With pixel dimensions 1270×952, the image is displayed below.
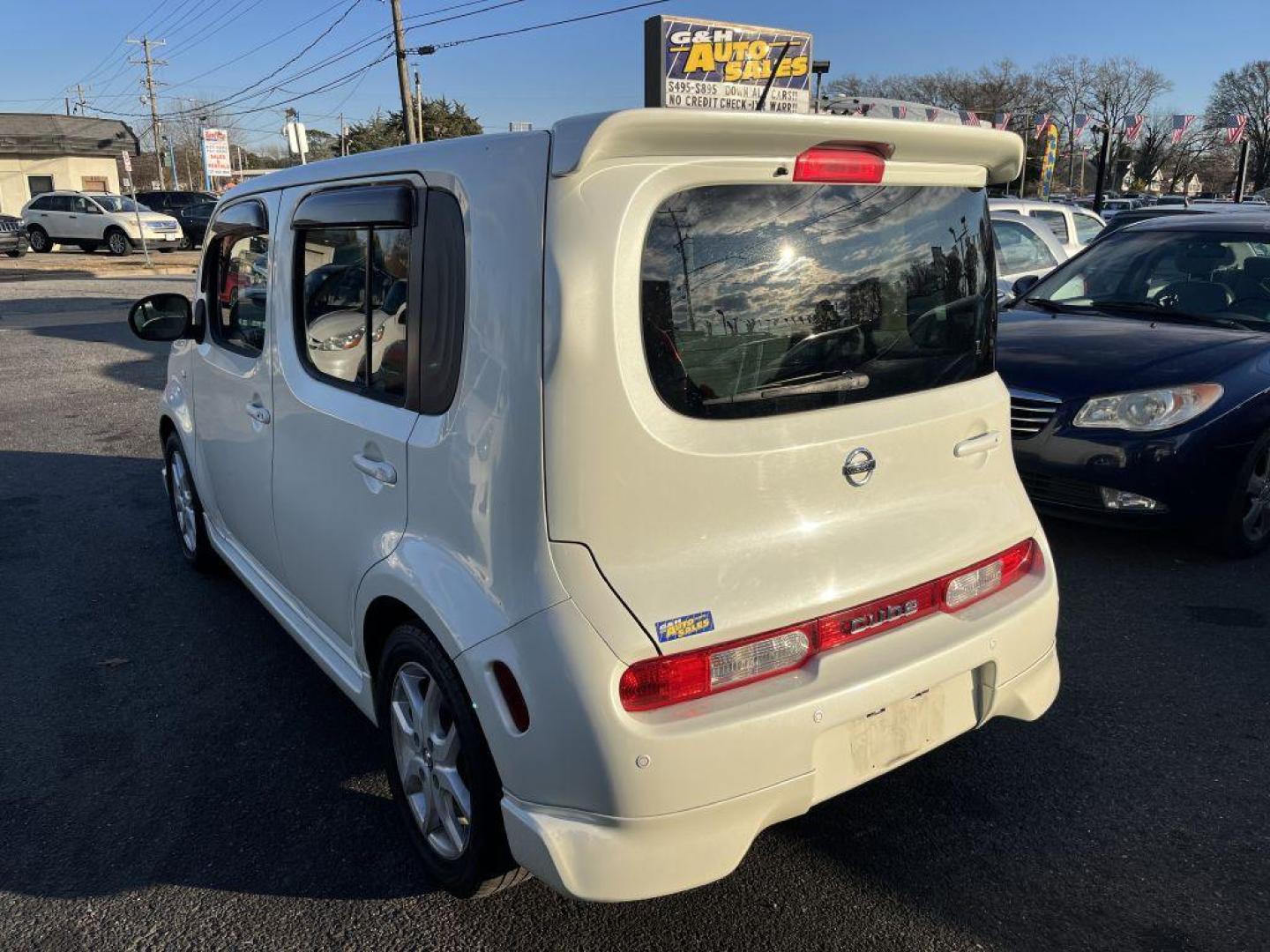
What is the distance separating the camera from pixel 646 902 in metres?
2.54

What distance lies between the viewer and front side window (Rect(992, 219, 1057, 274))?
29.3ft

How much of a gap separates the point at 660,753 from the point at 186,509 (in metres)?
3.64

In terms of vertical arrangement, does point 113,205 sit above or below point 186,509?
above

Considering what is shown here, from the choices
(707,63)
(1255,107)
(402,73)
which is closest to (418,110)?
(402,73)

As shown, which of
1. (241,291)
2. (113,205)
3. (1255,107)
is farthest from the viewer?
(1255,107)

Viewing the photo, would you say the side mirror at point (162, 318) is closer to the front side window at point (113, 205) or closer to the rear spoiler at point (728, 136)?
the rear spoiler at point (728, 136)

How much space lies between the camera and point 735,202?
7.01ft

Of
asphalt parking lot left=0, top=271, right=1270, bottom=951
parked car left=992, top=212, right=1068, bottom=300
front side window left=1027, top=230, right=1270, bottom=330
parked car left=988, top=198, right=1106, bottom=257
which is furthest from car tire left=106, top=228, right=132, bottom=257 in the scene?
front side window left=1027, top=230, right=1270, bottom=330

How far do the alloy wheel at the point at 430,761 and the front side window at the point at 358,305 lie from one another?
77 centimetres

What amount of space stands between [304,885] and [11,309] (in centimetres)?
1736

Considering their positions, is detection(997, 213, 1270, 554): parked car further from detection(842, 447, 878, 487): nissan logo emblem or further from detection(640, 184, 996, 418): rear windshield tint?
detection(842, 447, 878, 487): nissan logo emblem

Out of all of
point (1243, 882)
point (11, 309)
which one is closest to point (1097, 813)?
point (1243, 882)

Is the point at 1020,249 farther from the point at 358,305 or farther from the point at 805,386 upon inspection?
the point at 358,305

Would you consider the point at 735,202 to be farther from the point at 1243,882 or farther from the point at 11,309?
the point at 11,309
